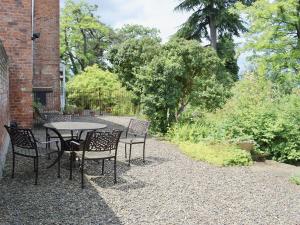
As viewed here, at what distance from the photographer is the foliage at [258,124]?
909cm

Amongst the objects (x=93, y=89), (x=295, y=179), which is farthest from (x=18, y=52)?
(x=93, y=89)

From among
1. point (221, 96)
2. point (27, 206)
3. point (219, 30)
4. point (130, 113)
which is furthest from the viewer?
point (219, 30)

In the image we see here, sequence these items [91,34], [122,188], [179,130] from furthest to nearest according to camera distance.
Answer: [91,34], [179,130], [122,188]

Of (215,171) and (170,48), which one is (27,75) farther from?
(215,171)

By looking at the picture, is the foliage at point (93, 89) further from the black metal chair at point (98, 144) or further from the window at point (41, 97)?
the black metal chair at point (98, 144)

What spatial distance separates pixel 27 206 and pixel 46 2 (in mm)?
14605

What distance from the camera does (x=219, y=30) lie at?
2677 cm

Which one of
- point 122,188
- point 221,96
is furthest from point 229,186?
point 221,96

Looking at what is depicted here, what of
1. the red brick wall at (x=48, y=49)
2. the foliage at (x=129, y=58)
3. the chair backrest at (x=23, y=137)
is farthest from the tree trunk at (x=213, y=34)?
the chair backrest at (x=23, y=137)

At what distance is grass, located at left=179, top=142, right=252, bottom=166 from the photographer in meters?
8.07

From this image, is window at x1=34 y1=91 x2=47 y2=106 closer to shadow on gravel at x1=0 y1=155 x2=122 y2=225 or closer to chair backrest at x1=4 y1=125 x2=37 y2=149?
shadow on gravel at x1=0 y1=155 x2=122 y2=225

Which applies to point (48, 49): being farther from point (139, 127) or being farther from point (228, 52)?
point (228, 52)

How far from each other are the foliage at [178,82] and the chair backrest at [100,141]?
566 centimetres

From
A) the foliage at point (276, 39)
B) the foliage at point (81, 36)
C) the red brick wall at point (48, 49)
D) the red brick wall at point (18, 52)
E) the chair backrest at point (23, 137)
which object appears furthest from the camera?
the foliage at point (81, 36)
